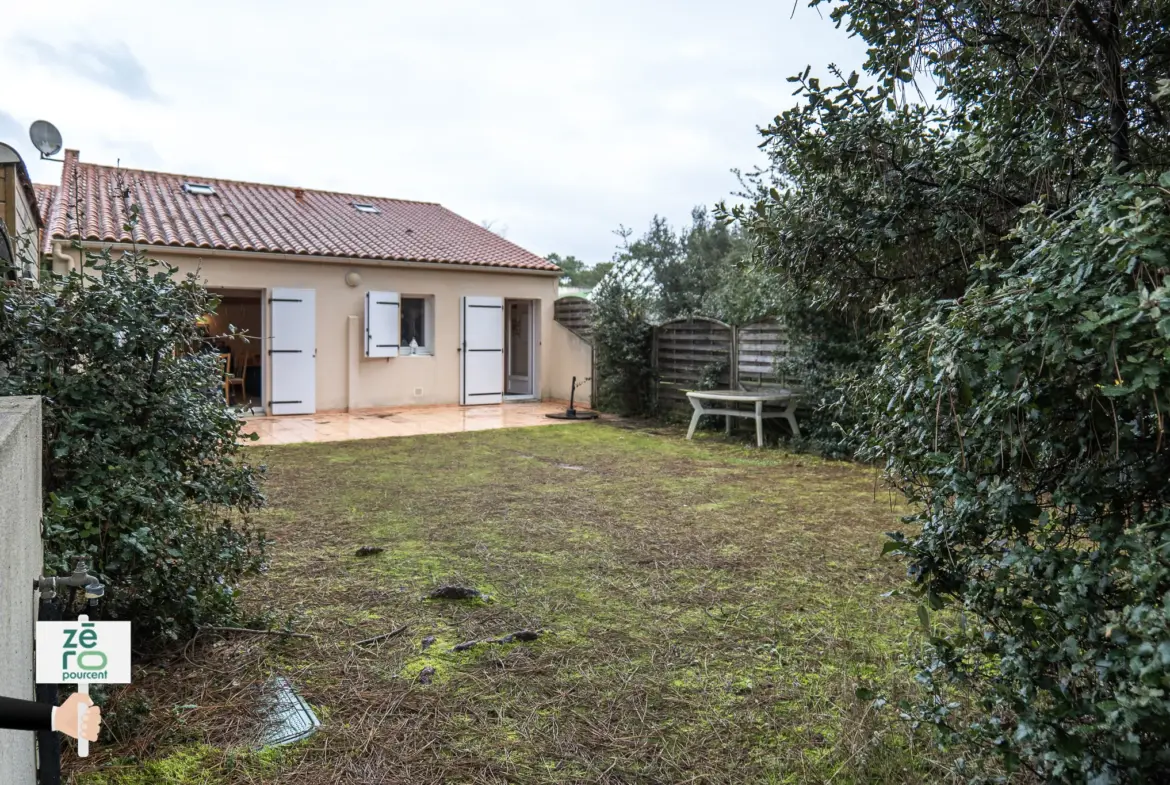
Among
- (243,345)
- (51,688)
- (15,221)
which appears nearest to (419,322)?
(243,345)

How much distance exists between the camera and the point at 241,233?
39.0ft

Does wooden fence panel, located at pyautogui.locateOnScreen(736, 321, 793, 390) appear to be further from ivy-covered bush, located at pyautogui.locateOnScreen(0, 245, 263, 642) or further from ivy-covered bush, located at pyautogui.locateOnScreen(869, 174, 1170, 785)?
ivy-covered bush, located at pyautogui.locateOnScreen(869, 174, 1170, 785)

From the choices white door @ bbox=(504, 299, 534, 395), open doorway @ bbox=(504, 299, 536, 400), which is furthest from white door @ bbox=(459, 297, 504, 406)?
white door @ bbox=(504, 299, 534, 395)

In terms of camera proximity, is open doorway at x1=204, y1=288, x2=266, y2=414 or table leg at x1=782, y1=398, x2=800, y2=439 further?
open doorway at x1=204, y1=288, x2=266, y2=414

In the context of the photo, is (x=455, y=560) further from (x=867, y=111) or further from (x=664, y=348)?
(x=664, y=348)

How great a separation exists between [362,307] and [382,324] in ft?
1.47

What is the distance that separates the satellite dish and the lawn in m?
2.77

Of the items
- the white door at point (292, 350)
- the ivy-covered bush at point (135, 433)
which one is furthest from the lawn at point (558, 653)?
the white door at point (292, 350)

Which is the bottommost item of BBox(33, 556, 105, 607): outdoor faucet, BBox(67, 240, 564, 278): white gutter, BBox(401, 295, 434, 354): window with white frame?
BBox(33, 556, 105, 607): outdoor faucet

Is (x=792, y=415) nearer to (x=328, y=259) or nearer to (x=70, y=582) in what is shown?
(x=328, y=259)

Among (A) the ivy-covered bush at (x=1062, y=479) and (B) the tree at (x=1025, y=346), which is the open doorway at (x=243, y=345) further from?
(A) the ivy-covered bush at (x=1062, y=479)

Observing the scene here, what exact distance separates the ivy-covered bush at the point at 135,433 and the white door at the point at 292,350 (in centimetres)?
876

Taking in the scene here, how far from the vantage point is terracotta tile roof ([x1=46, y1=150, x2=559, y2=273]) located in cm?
1116

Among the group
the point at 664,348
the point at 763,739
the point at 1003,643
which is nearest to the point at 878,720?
the point at 763,739
